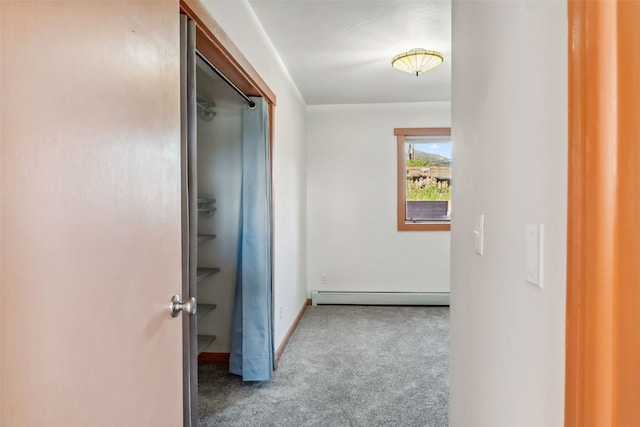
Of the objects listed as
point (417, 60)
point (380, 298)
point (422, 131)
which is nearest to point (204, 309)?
point (380, 298)

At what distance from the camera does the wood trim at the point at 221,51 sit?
61.3 inches

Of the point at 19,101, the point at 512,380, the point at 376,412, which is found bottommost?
the point at 376,412

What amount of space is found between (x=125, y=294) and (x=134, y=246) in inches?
4.5

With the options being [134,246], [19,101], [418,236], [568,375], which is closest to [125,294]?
[134,246]

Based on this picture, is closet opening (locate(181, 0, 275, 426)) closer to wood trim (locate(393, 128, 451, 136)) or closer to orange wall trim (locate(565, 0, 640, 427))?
orange wall trim (locate(565, 0, 640, 427))

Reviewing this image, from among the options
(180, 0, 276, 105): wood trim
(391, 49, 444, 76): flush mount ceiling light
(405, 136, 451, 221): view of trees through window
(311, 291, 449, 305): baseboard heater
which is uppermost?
(391, 49, 444, 76): flush mount ceiling light

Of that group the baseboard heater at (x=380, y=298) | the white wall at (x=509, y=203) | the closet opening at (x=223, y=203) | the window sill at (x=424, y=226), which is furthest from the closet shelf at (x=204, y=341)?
the window sill at (x=424, y=226)

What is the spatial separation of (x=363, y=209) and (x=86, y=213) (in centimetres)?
410

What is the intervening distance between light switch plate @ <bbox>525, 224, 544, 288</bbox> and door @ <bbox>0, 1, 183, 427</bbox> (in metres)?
0.86

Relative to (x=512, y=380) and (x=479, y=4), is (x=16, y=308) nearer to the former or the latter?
(x=512, y=380)

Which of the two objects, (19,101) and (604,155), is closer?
(604,155)

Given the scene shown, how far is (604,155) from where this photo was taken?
1.58 feet

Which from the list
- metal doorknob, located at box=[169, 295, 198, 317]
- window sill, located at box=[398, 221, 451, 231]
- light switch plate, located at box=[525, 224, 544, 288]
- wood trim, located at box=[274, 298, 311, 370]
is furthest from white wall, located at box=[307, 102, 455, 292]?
light switch plate, located at box=[525, 224, 544, 288]

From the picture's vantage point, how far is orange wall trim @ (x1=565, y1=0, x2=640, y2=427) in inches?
17.9
